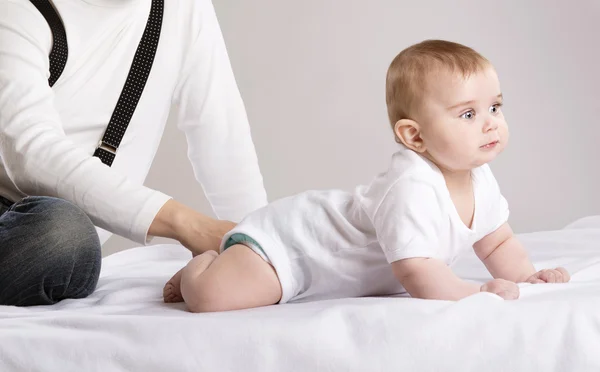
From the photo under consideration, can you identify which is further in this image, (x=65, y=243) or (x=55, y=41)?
(x=55, y=41)

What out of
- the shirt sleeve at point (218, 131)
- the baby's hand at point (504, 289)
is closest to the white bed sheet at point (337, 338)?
the baby's hand at point (504, 289)

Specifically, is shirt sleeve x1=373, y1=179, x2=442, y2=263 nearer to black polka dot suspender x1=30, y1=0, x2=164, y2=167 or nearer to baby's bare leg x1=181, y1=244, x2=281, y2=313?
baby's bare leg x1=181, y1=244, x2=281, y2=313

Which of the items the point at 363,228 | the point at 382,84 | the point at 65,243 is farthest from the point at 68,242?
the point at 382,84

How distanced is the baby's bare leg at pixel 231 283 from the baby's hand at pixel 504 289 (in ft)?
1.05

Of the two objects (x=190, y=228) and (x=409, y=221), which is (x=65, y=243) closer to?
(x=190, y=228)

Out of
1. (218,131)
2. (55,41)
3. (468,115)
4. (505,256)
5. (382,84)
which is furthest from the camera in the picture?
(382,84)

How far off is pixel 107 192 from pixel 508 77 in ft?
6.41

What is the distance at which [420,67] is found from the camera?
4.24 ft

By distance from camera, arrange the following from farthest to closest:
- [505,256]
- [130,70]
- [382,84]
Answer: [382,84], [130,70], [505,256]

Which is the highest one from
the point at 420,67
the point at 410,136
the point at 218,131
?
the point at 420,67

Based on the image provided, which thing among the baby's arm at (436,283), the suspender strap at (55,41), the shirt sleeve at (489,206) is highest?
the suspender strap at (55,41)

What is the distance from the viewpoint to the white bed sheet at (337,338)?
1.05 metres

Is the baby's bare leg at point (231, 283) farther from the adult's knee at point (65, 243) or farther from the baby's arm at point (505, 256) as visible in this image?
the baby's arm at point (505, 256)

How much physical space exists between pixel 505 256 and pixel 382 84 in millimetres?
1825
